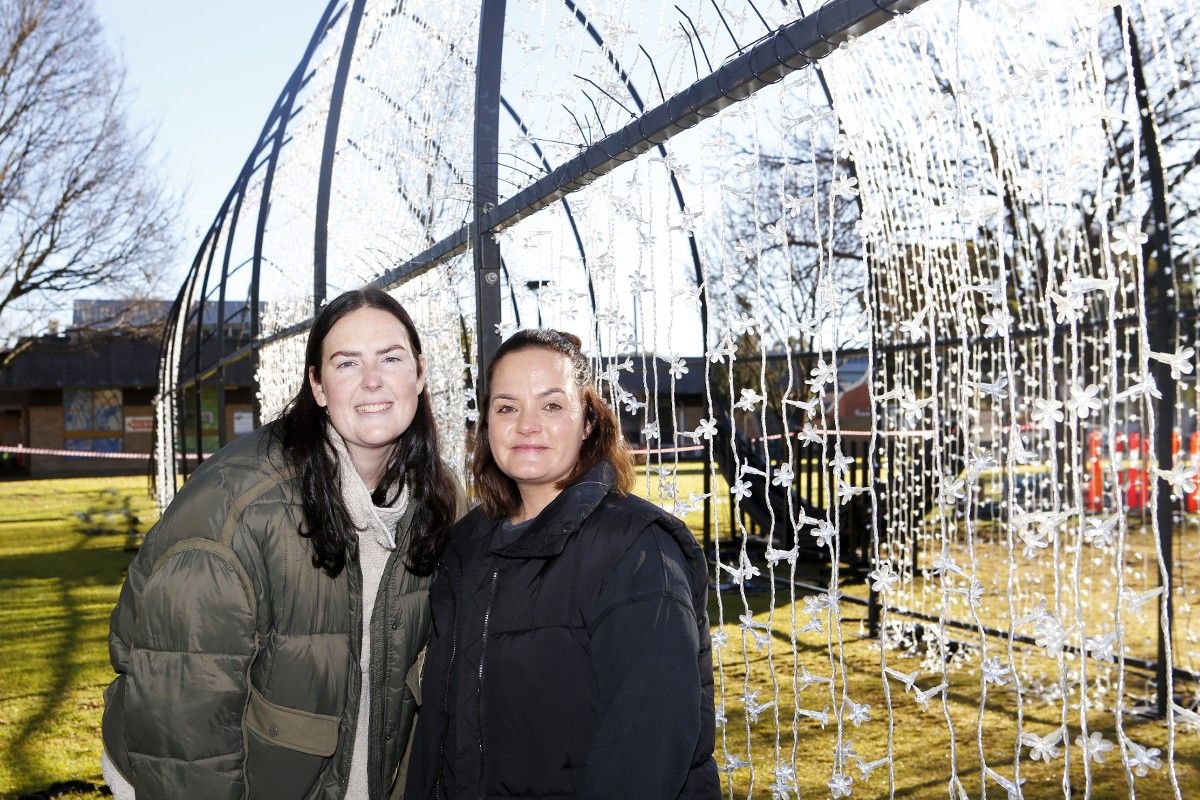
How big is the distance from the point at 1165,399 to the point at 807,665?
8.54 ft

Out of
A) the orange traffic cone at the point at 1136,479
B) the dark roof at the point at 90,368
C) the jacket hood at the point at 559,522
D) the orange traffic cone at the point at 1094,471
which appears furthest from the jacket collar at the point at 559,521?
the dark roof at the point at 90,368

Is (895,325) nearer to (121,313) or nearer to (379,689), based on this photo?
(379,689)

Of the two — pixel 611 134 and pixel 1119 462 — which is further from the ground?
pixel 611 134

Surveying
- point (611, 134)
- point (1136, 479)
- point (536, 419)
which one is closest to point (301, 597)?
point (536, 419)

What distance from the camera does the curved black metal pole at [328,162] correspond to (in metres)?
4.58

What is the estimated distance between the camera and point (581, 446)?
1.76 metres

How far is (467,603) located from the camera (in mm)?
1638

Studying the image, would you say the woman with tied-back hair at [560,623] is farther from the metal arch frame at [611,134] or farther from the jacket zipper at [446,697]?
the metal arch frame at [611,134]

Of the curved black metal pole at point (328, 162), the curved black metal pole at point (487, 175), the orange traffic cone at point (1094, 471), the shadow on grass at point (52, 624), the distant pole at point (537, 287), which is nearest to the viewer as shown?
the curved black metal pole at point (487, 175)

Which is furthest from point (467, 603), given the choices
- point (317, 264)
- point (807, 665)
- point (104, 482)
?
point (104, 482)

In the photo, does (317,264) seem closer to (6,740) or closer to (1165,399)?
(6,740)

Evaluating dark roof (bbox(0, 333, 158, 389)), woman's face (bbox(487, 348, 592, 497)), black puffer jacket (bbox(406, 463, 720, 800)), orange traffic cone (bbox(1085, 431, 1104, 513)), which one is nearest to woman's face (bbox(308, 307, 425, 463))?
woman's face (bbox(487, 348, 592, 497))

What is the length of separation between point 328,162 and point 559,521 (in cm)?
384

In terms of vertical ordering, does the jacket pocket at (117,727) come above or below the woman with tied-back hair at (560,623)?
below
